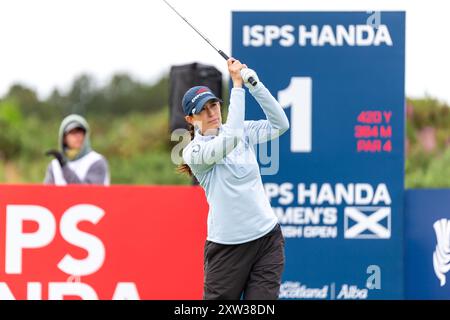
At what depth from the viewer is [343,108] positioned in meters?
8.89

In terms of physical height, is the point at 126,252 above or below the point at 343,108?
below

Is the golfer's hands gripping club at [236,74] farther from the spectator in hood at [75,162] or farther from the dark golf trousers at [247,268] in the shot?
the spectator in hood at [75,162]

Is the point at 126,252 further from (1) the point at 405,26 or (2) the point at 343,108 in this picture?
(1) the point at 405,26

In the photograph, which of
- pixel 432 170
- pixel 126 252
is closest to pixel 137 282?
pixel 126 252

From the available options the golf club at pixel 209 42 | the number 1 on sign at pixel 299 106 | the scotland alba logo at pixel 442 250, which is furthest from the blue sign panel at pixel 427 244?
the golf club at pixel 209 42

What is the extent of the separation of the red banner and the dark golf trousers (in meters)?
2.05

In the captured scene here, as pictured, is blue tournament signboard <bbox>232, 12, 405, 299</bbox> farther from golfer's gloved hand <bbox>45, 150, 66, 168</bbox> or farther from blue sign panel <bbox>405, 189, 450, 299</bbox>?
golfer's gloved hand <bbox>45, 150, 66, 168</bbox>

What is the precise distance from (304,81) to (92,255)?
222 centimetres

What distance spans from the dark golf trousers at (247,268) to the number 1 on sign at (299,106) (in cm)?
234

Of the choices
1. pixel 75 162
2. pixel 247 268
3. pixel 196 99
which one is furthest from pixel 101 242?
pixel 196 99

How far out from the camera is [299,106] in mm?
8852

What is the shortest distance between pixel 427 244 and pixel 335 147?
3.55ft

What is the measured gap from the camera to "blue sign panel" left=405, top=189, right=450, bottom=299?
28.4 feet

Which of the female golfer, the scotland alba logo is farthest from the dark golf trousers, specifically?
the scotland alba logo
